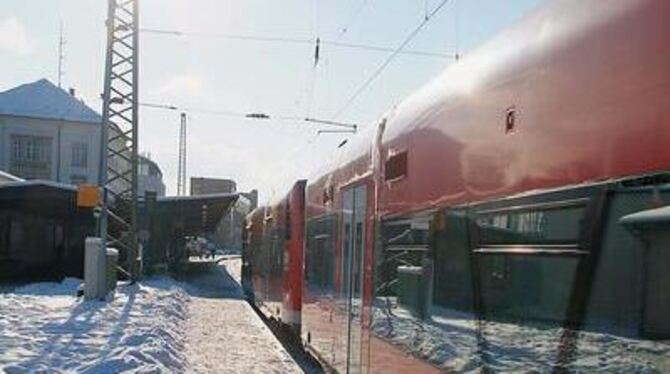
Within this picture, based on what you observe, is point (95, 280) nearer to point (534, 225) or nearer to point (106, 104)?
point (106, 104)

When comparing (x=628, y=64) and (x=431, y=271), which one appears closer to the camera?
(x=628, y=64)

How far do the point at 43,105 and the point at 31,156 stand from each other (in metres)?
4.48

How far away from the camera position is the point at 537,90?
4234 millimetres

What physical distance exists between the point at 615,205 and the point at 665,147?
0.33m

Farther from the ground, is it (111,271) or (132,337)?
(111,271)

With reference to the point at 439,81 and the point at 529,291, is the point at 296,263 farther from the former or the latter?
the point at 529,291

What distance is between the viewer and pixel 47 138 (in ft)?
265

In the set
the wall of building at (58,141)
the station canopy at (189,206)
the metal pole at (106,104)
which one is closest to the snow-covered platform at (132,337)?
the metal pole at (106,104)

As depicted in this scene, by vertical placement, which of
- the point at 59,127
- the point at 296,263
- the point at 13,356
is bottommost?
the point at 13,356

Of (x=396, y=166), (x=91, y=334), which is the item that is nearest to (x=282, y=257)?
(x=91, y=334)

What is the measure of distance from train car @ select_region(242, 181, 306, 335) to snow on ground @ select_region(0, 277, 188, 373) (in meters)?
1.79

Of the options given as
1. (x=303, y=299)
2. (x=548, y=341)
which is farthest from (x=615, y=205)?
(x=303, y=299)

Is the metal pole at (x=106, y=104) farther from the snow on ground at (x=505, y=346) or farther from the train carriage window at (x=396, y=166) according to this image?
the snow on ground at (x=505, y=346)

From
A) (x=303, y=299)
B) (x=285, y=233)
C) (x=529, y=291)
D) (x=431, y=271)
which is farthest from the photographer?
(x=285, y=233)
